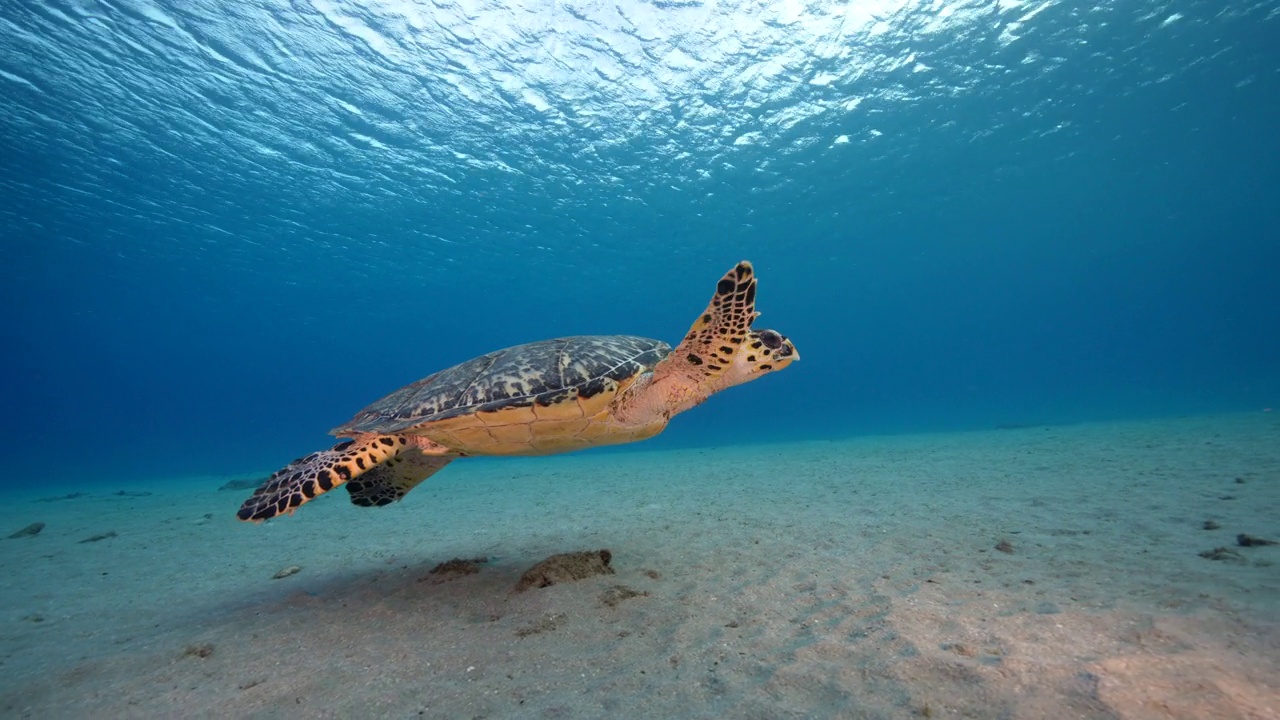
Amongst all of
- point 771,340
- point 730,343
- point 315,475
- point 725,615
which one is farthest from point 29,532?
point 771,340

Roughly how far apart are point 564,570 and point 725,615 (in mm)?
1511

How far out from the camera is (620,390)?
14.2 ft

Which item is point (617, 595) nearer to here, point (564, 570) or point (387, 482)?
point (564, 570)

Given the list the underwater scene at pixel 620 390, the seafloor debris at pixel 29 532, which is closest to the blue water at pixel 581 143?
the underwater scene at pixel 620 390

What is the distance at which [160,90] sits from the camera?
53.6 feet

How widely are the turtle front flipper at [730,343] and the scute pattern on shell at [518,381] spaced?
0.48 m

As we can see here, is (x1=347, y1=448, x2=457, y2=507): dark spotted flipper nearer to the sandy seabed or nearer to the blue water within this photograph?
the sandy seabed

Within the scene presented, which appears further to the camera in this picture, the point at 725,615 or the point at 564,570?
the point at 564,570

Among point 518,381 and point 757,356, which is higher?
point 757,356

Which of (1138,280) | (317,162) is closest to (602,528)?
(317,162)

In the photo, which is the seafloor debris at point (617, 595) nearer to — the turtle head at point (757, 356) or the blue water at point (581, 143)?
the turtle head at point (757, 356)

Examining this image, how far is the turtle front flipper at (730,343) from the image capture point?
358 centimetres

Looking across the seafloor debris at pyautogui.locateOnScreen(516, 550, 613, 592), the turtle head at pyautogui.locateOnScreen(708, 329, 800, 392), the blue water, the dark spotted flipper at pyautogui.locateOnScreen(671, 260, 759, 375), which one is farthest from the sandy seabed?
the blue water

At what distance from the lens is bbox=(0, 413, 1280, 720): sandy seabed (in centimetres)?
227
